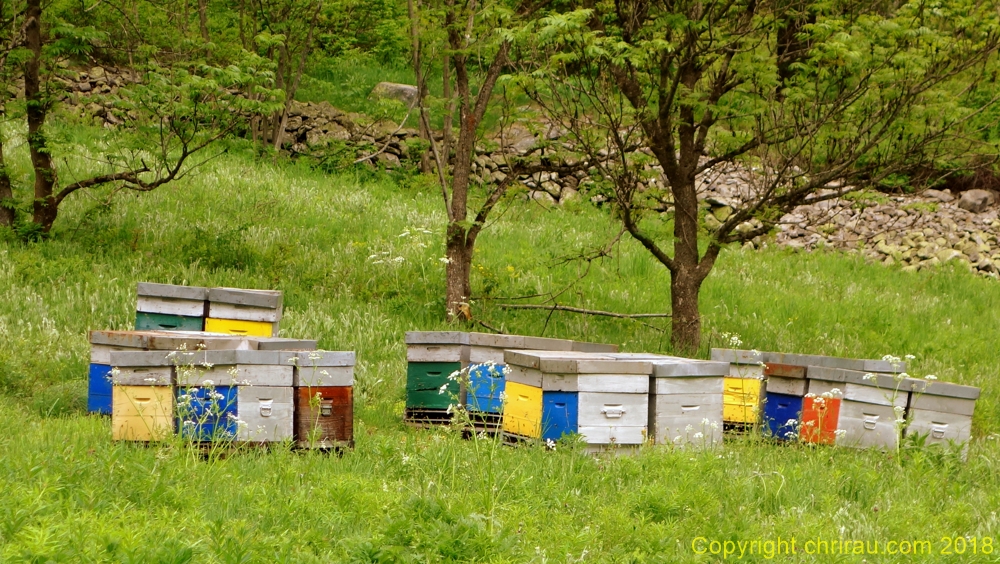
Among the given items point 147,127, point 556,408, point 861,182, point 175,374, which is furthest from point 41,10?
point 861,182

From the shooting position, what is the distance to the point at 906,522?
4.70 m

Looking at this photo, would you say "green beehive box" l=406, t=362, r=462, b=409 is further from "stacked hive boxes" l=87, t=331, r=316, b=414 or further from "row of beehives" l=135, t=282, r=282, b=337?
"row of beehives" l=135, t=282, r=282, b=337

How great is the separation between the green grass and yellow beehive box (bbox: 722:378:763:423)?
513mm

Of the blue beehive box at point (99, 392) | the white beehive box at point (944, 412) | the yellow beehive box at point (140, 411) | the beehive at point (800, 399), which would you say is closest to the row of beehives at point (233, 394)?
the yellow beehive box at point (140, 411)

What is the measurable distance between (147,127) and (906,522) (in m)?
11.0

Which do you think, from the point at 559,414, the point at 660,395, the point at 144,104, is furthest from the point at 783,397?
the point at 144,104

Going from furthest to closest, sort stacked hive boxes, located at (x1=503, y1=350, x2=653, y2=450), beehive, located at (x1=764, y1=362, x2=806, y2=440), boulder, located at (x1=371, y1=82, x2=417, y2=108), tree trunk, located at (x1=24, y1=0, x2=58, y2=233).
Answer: boulder, located at (x1=371, y1=82, x2=417, y2=108)
tree trunk, located at (x1=24, y1=0, x2=58, y2=233)
beehive, located at (x1=764, y1=362, x2=806, y2=440)
stacked hive boxes, located at (x1=503, y1=350, x2=653, y2=450)

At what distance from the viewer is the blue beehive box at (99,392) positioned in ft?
23.4

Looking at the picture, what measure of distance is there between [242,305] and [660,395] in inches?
170

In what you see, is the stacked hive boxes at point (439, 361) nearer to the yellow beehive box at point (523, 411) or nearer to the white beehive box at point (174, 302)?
the yellow beehive box at point (523, 411)

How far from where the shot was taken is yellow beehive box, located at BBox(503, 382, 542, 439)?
6.55m

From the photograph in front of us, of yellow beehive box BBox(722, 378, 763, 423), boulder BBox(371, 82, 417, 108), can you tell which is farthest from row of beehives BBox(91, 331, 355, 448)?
boulder BBox(371, 82, 417, 108)

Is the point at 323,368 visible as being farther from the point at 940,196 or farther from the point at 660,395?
the point at 940,196

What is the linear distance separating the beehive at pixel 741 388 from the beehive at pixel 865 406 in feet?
1.51
